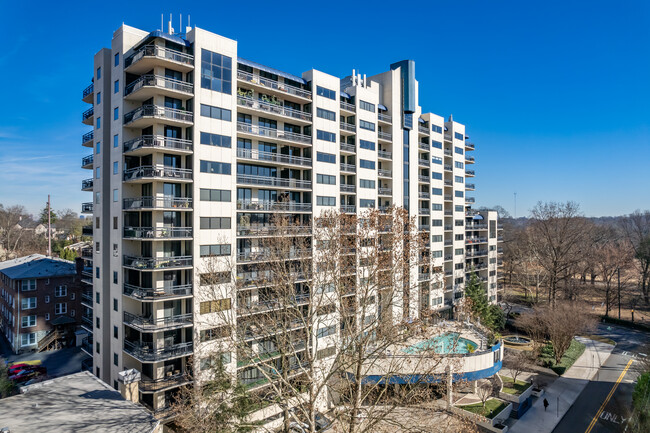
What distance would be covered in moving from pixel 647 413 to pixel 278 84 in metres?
38.0

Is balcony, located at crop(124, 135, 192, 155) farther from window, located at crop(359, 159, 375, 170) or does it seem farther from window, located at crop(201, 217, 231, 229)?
window, located at crop(359, 159, 375, 170)

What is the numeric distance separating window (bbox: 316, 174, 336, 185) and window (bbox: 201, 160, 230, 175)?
10864mm

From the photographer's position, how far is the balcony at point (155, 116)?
28.4 meters

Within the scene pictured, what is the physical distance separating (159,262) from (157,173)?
6633 mm

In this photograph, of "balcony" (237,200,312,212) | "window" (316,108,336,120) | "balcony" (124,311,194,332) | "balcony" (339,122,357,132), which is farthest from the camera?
"balcony" (339,122,357,132)

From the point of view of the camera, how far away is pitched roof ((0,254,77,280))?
161ft

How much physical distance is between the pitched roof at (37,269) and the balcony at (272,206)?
32.5 m

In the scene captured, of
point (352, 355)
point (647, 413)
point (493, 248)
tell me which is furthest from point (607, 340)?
point (352, 355)

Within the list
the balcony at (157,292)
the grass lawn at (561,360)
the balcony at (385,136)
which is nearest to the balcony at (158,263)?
the balcony at (157,292)

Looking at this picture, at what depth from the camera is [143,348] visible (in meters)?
28.2

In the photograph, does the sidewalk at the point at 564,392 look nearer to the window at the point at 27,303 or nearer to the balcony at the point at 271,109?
the balcony at the point at 271,109

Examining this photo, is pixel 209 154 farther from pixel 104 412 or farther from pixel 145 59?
pixel 104 412

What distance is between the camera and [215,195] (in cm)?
3078

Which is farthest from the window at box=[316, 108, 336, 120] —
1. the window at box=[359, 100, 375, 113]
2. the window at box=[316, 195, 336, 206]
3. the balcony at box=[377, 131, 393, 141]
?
the balcony at box=[377, 131, 393, 141]
